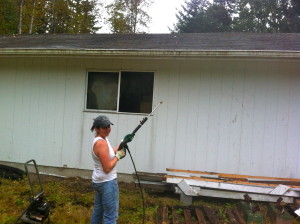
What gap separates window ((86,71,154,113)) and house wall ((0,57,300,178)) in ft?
0.51

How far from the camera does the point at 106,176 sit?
120 inches

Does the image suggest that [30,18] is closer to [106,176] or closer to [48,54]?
[48,54]

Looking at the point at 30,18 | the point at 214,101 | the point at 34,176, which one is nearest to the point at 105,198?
the point at 214,101

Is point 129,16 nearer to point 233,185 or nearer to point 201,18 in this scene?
→ point 201,18

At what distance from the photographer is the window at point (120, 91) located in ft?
19.4

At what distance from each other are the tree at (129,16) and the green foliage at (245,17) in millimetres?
3620

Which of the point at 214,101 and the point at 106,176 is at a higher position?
the point at 214,101

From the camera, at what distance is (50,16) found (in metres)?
21.7

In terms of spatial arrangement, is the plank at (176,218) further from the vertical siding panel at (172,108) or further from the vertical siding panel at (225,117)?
the vertical siding panel at (225,117)

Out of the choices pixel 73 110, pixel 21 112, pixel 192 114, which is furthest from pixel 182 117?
pixel 21 112

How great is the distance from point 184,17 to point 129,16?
506 centimetres

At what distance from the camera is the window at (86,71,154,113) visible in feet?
19.4

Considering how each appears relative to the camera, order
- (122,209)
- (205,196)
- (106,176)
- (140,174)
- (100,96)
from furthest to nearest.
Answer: (100,96), (140,174), (205,196), (122,209), (106,176)

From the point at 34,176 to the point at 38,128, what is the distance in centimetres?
111
